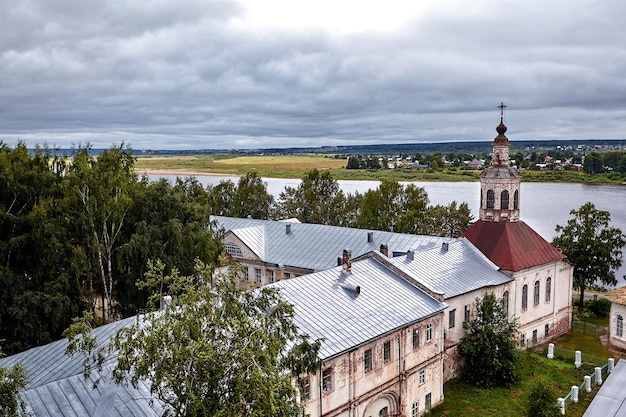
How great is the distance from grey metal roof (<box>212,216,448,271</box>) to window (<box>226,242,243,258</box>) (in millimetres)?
908

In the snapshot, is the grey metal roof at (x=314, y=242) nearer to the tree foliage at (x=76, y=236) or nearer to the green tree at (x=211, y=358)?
the tree foliage at (x=76, y=236)

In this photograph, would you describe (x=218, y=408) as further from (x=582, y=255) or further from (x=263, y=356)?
(x=582, y=255)

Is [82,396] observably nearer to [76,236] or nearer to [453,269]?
[76,236]

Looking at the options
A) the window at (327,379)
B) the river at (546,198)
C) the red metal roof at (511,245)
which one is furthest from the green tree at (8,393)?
the river at (546,198)

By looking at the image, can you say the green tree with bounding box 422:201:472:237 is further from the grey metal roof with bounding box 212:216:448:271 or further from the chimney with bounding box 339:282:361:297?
the chimney with bounding box 339:282:361:297

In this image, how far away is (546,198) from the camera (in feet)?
310

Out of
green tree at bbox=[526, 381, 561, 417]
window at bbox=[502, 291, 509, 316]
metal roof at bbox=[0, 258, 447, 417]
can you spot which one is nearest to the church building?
window at bbox=[502, 291, 509, 316]

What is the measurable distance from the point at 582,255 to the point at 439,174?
307 ft

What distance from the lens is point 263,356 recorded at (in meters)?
10.2

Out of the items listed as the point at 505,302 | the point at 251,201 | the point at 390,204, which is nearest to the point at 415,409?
the point at 505,302

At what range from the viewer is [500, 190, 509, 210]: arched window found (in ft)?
110

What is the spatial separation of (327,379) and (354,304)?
3905 millimetres

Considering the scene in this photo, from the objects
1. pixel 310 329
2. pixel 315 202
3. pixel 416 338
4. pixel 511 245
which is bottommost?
pixel 416 338

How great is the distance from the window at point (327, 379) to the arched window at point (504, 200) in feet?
61.9
